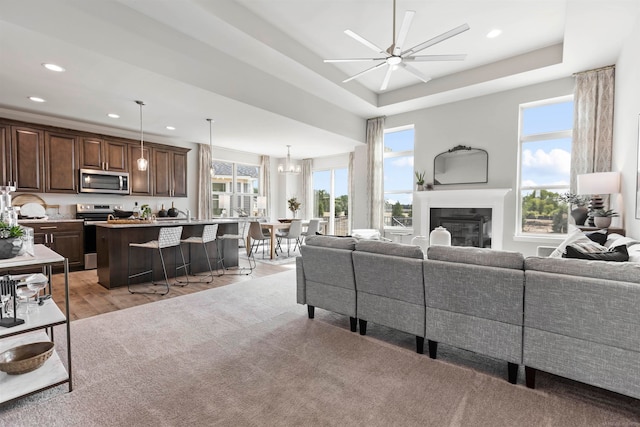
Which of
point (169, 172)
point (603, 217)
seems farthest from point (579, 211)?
point (169, 172)

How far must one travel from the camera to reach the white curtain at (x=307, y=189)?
9.49m

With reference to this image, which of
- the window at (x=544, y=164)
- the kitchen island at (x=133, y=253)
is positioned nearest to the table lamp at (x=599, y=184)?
the window at (x=544, y=164)

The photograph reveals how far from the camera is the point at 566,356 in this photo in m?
1.74

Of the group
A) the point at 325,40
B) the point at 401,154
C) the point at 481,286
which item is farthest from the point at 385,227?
the point at 481,286

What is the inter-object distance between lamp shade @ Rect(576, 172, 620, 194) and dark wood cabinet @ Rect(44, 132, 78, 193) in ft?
26.1

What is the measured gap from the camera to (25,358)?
1.87 metres

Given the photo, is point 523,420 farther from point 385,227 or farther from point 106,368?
point 385,227

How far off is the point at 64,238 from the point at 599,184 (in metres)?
7.90

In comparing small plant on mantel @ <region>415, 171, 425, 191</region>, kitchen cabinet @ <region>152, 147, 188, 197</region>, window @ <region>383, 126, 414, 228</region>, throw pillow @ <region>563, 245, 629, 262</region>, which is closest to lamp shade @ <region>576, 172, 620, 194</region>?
throw pillow @ <region>563, 245, 629, 262</region>

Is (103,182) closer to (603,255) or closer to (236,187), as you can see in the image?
(236,187)

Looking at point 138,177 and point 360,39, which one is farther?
point 138,177

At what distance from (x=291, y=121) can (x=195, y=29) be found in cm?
210

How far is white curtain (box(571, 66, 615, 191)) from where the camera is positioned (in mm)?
4293

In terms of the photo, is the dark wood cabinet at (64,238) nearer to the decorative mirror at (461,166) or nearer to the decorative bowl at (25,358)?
the decorative bowl at (25,358)
